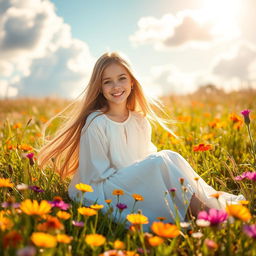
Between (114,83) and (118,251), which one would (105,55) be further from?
(118,251)

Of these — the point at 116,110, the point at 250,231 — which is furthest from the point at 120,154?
the point at 250,231

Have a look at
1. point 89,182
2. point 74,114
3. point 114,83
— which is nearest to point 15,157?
point 74,114

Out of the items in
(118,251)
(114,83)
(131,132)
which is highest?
(114,83)

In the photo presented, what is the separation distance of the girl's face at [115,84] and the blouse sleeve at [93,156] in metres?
0.27

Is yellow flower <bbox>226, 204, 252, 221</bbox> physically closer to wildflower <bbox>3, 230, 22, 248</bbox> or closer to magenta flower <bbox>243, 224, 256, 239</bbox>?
magenta flower <bbox>243, 224, 256, 239</bbox>

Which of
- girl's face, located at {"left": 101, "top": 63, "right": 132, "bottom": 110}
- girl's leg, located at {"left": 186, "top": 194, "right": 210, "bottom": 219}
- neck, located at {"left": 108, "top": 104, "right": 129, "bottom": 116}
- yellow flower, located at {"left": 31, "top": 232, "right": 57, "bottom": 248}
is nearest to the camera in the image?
yellow flower, located at {"left": 31, "top": 232, "right": 57, "bottom": 248}

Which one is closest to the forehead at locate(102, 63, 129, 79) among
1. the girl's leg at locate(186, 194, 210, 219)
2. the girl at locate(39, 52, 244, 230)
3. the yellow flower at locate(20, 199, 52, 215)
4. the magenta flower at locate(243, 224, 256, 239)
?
the girl at locate(39, 52, 244, 230)

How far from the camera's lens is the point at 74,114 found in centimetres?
263

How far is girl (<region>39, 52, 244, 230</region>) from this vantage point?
2.01m

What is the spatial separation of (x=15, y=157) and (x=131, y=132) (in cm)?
94

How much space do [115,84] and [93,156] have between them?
1.83 feet

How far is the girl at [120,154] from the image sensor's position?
201cm

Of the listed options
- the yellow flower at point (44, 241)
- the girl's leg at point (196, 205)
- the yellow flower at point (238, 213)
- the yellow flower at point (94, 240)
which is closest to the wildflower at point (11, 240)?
the yellow flower at point (44, 241)

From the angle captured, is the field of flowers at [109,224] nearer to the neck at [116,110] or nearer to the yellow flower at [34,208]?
the yellow flower at [34,208]
